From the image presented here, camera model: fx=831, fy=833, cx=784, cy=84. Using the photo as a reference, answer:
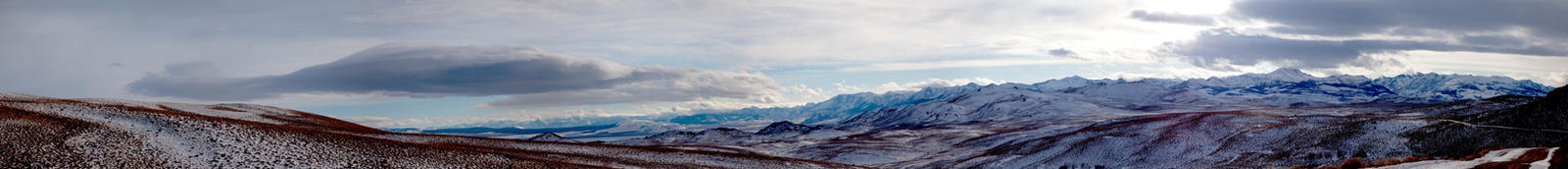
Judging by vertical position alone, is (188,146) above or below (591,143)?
above

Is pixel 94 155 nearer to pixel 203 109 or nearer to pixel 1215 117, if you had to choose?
pixel 203 109

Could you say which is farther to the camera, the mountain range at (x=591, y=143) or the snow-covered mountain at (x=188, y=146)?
the mountain range at (x=591, y=143)

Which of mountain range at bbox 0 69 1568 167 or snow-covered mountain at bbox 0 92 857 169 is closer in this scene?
snow-covered mountain at bbox 0 92 857 169

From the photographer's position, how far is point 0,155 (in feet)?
118

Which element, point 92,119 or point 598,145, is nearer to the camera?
point 92,119

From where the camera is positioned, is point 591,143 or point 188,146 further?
point 591,143

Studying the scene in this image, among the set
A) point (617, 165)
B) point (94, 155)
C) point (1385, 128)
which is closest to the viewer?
point (94, 155)

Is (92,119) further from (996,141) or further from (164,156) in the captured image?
(996,141)

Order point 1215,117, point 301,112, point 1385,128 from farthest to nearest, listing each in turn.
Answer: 1. point 1215,117
2. point 301,112
3. point 1385,128

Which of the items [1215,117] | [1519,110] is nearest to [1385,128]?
[1519,110]

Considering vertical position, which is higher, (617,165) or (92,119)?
(92,119)

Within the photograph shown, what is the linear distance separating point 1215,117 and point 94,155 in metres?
92.5

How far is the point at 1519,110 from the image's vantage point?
194ft

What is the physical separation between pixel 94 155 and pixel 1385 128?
83.8 meters
